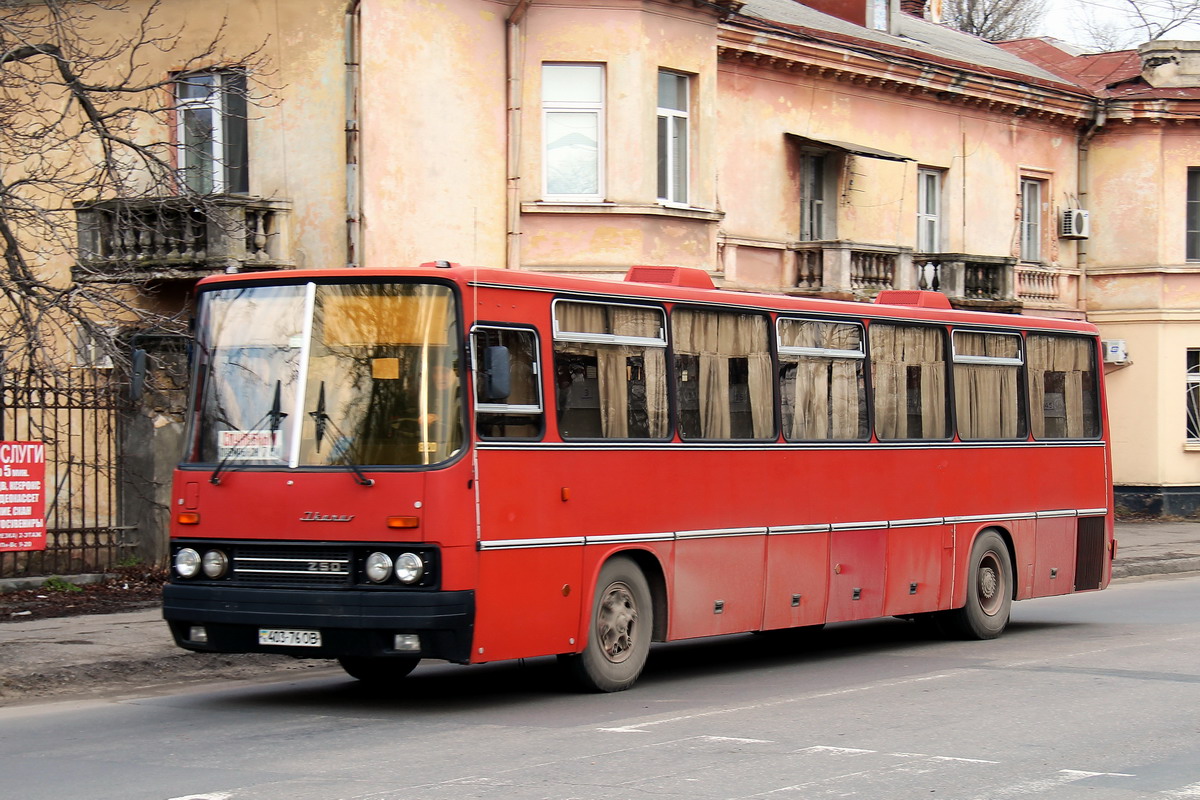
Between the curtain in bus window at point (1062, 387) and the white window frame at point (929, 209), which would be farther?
the white window frame at point (929, 209)

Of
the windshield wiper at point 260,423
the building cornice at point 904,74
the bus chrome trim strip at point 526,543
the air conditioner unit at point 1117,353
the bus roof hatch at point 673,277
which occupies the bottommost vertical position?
the bus chrome trim strip at point 526,543

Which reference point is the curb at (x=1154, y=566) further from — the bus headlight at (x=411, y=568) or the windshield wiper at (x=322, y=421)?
the windshield wiper at (x=322, y=421)

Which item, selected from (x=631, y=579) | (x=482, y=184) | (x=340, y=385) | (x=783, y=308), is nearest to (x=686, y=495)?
(x=631, y=579)

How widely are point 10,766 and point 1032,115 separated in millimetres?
28403

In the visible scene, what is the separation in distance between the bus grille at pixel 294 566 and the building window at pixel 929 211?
22245 millimetres

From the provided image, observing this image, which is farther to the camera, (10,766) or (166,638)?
(166,638)

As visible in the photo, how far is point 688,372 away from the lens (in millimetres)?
12383

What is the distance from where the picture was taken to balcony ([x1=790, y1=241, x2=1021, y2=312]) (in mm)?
27688

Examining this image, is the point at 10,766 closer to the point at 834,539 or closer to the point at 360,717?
the point at 360,717

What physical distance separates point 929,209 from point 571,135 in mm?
11235

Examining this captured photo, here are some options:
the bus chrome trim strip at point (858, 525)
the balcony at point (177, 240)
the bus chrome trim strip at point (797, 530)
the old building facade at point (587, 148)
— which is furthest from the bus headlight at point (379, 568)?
the balcony at point (177, 240)

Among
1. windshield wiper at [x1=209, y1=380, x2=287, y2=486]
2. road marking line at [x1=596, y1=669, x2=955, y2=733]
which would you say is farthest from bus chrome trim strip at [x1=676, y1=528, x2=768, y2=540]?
windshield wiper at [x1=209, y1=380, x2=287, y2=486]

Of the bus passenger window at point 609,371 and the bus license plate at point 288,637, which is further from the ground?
the bus passenger window at point 609,371

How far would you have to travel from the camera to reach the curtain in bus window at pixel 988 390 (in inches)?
610
